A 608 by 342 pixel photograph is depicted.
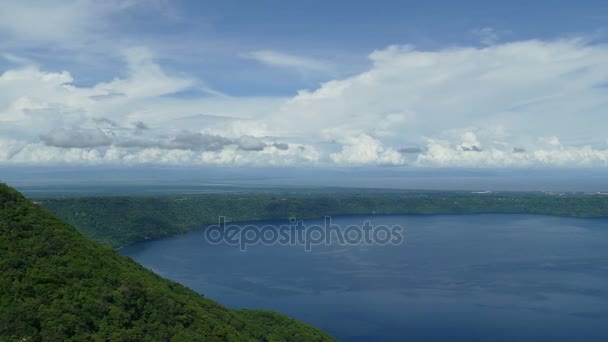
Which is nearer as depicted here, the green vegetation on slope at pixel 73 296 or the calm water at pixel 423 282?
the green vegetation on slope at pixel 73 296

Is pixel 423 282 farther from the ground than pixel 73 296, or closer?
closer

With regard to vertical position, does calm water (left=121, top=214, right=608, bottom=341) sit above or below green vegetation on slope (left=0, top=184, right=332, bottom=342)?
below

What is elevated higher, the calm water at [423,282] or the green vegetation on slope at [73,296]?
the green vegetation on slope at [73,296]

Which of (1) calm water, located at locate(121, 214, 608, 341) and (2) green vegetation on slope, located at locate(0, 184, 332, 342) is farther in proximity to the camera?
(1) calm water, located at locate(121, 214, 608, 341)

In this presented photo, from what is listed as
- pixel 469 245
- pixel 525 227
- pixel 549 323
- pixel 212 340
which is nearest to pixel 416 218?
pixel 525 227

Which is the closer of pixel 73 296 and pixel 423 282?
pixel 73 296
